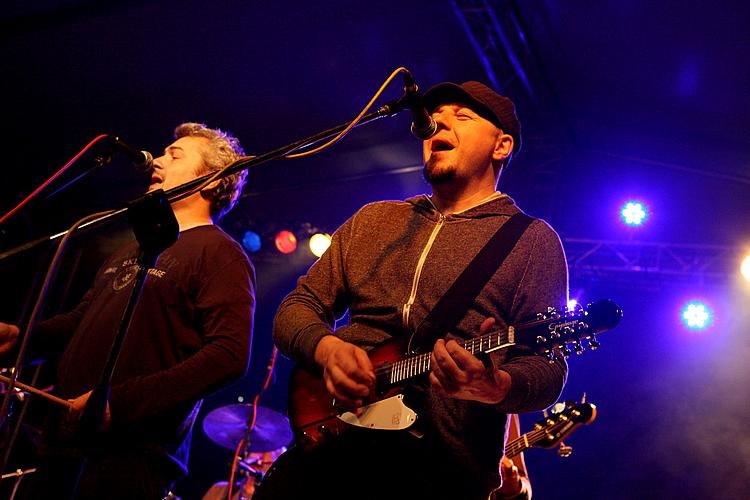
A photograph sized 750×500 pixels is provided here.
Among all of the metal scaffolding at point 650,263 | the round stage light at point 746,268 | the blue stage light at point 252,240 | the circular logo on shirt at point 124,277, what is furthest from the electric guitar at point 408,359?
the blue stage light at point 252,240

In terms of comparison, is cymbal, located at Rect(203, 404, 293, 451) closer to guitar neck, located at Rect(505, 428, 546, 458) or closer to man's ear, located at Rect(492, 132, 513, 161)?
guitar neck, located at Rect(505, 428, 546, 458)

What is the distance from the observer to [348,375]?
1.90m

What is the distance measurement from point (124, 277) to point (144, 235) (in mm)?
1239

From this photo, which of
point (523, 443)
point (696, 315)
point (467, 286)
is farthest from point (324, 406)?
point (696, 315)

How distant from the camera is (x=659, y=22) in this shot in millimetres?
5898

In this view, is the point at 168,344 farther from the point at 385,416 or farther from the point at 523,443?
the point at 523,443

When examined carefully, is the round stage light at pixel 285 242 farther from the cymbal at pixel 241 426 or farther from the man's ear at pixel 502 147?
the man's ear at pixel 502 147

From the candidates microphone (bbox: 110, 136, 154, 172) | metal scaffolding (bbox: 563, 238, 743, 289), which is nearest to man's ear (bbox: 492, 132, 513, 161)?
microphone (bbox: 110, 136, 154, 172)

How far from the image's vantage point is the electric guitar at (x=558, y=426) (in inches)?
200

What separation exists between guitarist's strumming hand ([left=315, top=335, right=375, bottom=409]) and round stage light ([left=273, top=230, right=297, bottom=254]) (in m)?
7.09

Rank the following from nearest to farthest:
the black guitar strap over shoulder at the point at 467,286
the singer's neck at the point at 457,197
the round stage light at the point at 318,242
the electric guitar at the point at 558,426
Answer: the black guitar strap over shoulder at the point at 467,286, the singer's neck at the point at 457,197, the electric guitar at the point at 558,426, the round stage light at the point at 318,242

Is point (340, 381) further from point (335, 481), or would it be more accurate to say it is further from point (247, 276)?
point (247, 276)

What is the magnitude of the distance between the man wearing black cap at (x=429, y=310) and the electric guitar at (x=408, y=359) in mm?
24

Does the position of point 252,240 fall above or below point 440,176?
above
